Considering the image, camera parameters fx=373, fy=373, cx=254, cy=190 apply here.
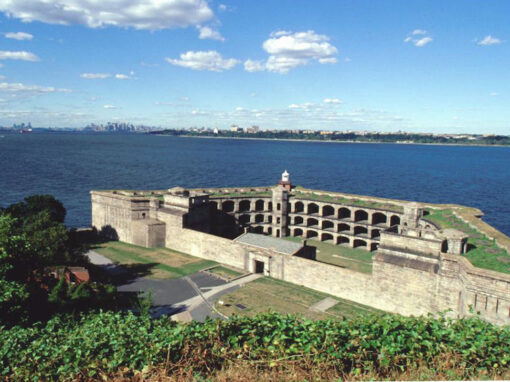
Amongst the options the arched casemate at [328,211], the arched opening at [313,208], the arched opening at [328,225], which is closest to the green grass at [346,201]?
the arched opening at [313,208]

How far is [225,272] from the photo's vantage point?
49156 mm

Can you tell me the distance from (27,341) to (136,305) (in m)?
23.0

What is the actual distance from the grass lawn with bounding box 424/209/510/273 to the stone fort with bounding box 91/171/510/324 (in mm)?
1212

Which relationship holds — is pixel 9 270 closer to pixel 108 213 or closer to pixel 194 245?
pixel 194 245

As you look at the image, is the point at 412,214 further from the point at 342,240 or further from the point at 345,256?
the point at 342,240

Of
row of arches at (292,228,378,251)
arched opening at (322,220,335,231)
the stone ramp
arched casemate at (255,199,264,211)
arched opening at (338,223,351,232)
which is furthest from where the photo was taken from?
arched casemate at (255,199,264,211)

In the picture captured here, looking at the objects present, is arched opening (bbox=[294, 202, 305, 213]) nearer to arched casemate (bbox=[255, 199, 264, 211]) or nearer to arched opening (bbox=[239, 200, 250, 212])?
arched casemate (bbox=[255, 199, 264, 211])

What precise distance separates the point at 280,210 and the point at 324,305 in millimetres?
30530

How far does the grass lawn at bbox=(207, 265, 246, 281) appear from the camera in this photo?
4747 cm

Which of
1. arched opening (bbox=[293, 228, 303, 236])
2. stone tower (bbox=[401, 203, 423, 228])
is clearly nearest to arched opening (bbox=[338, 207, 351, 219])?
arched opening (bbox=[293, 228, 303, 236])

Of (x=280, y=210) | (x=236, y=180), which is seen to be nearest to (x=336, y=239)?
(x=280, y=210)

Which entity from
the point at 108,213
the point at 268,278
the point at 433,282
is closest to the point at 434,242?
the point at 433,282

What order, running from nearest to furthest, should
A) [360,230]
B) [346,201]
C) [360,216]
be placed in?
[346,201]
[360,230]
[360,216]

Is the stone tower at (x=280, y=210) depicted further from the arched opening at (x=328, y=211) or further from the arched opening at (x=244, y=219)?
the arched opening at (x=328, y=211)
